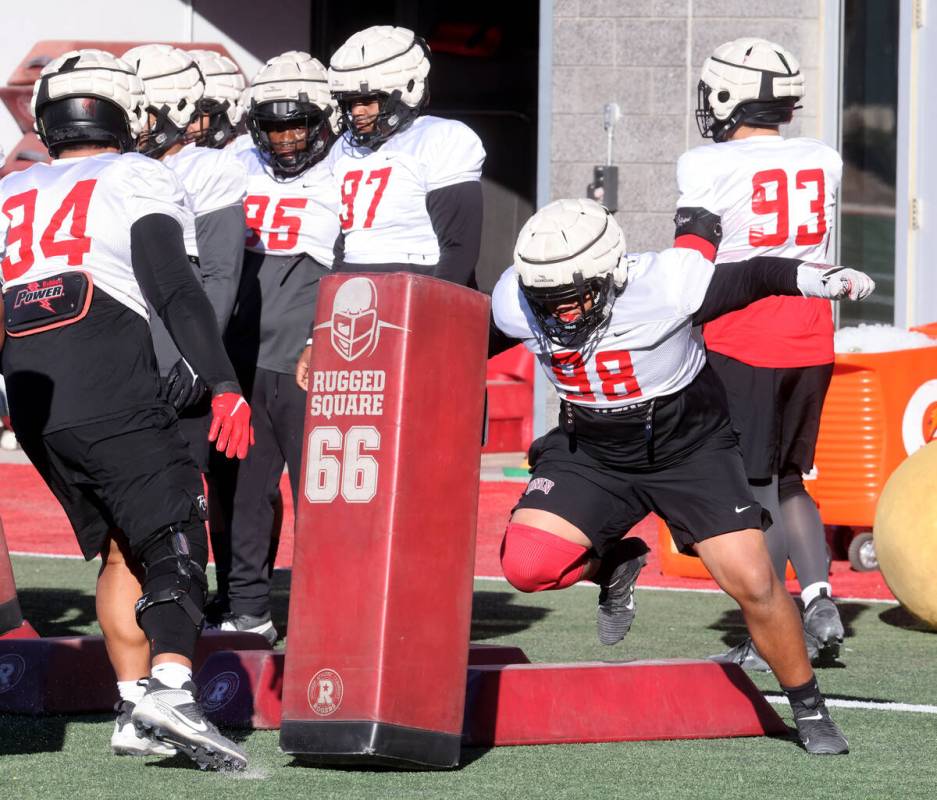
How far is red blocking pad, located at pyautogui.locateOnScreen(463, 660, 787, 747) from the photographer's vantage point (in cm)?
457

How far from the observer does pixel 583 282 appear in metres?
4.35

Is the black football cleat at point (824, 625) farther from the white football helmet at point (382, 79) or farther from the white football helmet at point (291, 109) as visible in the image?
the white football helmet at point (291, 109)

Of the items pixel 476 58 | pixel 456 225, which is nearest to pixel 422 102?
pixel 456 225

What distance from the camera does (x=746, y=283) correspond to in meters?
4.45

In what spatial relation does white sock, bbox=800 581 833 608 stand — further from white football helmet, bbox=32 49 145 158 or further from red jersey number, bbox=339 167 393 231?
white football helmet, bbox=32 49 145 158

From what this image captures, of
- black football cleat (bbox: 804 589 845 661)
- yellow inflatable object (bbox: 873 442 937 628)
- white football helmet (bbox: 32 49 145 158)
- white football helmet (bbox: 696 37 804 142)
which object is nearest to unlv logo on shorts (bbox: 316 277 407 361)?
white football helmet (bbox: 32 49 145 158)

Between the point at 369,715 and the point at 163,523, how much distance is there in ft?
2.21

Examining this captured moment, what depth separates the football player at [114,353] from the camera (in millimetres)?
4266

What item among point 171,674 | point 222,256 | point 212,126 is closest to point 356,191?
point 222,256

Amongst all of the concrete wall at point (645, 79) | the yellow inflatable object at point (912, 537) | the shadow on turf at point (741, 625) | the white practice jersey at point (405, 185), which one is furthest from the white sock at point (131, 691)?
the concrete wall at point (645, 79)

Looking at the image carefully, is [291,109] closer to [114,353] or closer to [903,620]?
[114,353]

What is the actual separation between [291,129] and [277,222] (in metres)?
0.32

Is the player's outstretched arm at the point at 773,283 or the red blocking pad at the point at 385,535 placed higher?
the player's outstretched arm at the point at 773,283

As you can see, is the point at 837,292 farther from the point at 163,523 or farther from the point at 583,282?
the point at 163,523
